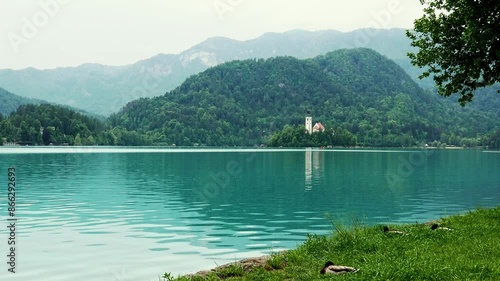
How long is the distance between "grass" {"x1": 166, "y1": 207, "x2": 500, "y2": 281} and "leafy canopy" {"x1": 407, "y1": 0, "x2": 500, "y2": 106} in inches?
352

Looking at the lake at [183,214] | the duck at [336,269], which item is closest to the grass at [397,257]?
the duck at [336,269]

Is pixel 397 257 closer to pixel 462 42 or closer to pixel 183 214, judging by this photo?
pixel 462 42

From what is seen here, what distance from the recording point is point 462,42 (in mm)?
28516

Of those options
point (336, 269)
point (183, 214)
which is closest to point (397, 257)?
point (336, 269)

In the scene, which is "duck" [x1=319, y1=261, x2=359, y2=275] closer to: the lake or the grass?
the grass

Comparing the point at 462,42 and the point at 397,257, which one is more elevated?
the point at 462,42

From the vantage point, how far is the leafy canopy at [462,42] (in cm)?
2589

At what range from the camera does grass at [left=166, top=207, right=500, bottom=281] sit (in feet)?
48.7

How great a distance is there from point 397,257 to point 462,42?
15.5m

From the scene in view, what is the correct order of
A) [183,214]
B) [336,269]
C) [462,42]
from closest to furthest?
[336,269]
[462,42]
[183,214]

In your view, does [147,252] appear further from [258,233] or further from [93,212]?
[93,212]

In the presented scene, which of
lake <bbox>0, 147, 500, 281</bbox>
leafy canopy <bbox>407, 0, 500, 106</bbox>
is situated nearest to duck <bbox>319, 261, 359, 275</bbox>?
lake <bbox>0, 147, 500, 281</bbox>

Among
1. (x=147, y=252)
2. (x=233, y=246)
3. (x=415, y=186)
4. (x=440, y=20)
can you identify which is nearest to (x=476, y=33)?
(x=440, y=20)

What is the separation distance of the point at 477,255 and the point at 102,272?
56.0ft
